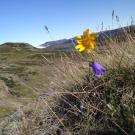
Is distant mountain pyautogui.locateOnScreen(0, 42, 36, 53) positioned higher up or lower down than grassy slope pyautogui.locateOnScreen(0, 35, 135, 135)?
lower down

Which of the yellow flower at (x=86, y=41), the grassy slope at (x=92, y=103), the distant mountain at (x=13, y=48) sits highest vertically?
the yellow flower at (x=86, y=41)

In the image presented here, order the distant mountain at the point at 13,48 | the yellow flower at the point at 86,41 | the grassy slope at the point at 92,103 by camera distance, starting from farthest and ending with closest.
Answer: the distant mountain at the point at 13,48 → the yellow flower at the point at 86,41 → the grassy slope at the point at 92,103

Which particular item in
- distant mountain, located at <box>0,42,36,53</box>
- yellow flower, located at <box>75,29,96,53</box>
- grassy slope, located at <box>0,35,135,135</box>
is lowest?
distant mountain, located at <box>0,42,36,53</box>

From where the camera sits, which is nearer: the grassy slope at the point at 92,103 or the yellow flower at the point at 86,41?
the grassy slope at the point at 92,103

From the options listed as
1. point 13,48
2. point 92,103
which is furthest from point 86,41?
point 13,48

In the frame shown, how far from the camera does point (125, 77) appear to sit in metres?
5.02

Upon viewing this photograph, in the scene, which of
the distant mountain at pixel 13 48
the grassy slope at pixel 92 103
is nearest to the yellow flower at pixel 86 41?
the grassy slope at pixel 92 103

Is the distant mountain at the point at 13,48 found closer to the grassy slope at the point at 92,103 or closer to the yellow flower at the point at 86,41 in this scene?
the grassy slope at the point at 92,103

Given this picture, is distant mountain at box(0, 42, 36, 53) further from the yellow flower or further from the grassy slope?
the yellow flower

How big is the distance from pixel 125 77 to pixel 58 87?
4.41 feet

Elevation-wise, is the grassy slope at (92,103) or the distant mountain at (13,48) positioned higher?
the grassy slope at (92,103)

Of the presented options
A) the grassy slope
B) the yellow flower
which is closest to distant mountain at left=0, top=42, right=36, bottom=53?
the grassy slope

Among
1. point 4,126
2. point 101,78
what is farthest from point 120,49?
point 4,126

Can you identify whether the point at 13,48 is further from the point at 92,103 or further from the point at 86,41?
the point at 92,103
